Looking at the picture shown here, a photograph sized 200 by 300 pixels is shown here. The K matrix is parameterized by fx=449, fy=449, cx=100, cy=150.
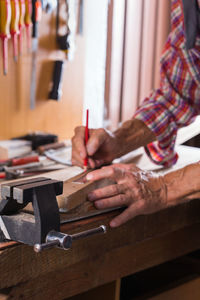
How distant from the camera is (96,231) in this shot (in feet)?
2.58

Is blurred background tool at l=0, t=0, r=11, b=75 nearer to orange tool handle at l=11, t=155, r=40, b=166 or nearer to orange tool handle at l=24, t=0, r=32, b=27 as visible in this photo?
orange tool handle at l=24, t=0, r=32, b=27

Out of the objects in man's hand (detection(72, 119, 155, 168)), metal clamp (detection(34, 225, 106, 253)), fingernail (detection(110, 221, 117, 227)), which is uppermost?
metal clamp (detection(34, 225, 106, 253))

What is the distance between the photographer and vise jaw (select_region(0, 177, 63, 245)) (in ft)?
2.43

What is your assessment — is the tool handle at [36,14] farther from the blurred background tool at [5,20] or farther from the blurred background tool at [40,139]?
the blurred background tool at [40,139]

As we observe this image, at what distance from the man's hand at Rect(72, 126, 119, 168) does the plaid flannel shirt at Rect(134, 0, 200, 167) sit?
0.17 m

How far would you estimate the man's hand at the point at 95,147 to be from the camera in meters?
1.29

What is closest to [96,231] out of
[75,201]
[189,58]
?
[75,201]

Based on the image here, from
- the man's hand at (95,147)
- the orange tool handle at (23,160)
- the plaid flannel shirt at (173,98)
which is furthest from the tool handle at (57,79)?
the man's hand at (95,147)

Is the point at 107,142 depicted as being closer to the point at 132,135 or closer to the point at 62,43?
the point at 132,135

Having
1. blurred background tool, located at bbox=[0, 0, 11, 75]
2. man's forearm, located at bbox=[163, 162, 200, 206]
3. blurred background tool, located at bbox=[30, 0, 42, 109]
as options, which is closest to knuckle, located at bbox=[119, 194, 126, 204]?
man's forearm, located at bbox=[163, 162, 200, 206]

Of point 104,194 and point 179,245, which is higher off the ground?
point 104,194

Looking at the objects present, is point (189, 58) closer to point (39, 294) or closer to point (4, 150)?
point (4, 150)

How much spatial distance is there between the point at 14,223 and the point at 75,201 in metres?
0.15

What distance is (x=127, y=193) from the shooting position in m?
0.97
